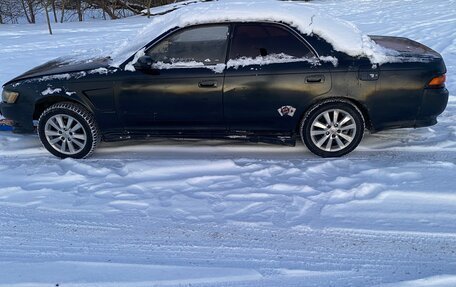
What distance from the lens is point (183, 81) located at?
4434mm

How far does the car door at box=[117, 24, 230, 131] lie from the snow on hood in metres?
0.15

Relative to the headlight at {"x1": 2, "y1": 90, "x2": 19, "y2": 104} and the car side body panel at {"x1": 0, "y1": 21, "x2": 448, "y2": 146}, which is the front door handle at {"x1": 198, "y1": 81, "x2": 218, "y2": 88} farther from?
the headlight at {"x1": 2, "y1": 90, "x2": 19, "y2": 104}

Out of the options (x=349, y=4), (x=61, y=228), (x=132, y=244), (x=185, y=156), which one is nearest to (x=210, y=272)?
(x=132, y=244)

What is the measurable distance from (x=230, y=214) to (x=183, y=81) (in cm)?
160

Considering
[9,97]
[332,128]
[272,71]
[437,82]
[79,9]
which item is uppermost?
[79,9]

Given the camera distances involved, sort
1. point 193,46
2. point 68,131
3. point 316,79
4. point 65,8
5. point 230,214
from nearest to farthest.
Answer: point 230,214, point 316,79, point 193,46, point 68,131, point 65,8

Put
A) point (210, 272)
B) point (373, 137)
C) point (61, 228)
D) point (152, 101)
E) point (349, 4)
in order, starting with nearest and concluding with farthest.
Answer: point (210, 272)
point (61, 228)
point (152, 101)
point (373, 137)
point (349, 4)

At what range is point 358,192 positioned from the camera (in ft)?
12.5

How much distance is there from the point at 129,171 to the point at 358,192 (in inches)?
91.1

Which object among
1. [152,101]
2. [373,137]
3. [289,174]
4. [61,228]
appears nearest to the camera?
[61,228]

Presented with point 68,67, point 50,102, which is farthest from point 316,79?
point 50,102

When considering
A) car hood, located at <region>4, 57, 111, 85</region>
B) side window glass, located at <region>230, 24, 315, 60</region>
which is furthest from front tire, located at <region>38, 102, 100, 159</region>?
side window glass, located at <region>230, 24, 315, 60</region>

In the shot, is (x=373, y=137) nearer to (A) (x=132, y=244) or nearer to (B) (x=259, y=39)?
(B) (x=259, y=39)

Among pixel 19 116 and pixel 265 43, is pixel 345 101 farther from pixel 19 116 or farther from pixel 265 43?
pixel 19 116
